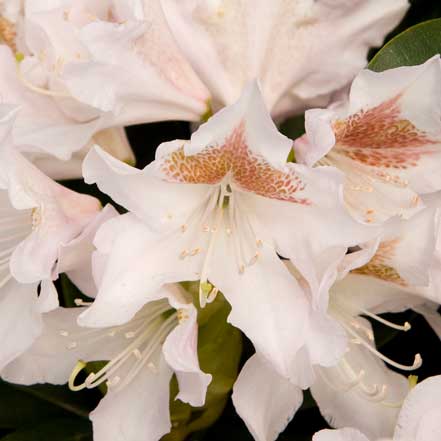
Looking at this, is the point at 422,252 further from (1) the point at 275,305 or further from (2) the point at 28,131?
(2) the point at 28,131

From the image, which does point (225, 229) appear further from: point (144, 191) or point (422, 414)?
point (422, 414)

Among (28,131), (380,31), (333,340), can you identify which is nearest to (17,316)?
(28,131)

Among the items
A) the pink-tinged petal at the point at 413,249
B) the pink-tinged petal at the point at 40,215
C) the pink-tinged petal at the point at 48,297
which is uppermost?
the pink-tinged petal at the point at 40,215

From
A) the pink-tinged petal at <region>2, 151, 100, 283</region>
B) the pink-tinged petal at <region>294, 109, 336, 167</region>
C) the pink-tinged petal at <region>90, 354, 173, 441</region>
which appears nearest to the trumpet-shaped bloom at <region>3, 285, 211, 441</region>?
the pink-tinged petal at <region>90, 354, 173, 441</region>

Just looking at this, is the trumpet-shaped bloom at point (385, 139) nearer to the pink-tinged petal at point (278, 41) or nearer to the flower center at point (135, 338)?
the pink-tinged petal at point (278, 41)

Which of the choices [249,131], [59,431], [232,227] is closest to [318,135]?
[249,131]

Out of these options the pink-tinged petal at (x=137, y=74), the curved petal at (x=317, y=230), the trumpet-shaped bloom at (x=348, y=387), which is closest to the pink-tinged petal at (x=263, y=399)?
the trumpet-shaped bloom at (x=348, y=387)
